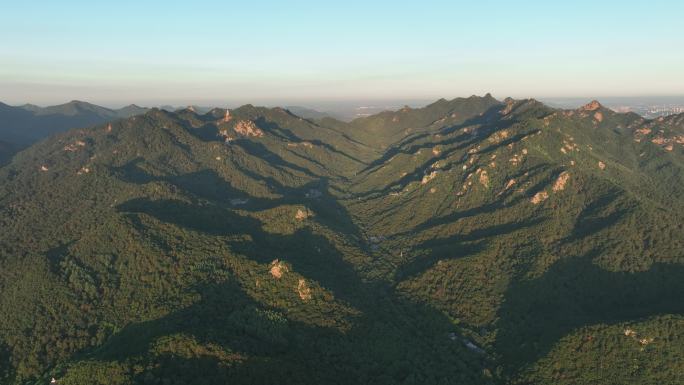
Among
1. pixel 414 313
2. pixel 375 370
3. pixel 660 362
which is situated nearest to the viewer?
pixel 660 362

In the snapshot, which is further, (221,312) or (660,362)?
(221,312)

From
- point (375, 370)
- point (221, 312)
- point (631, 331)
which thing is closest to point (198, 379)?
point (221, 312)

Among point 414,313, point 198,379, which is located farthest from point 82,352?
point 414,313

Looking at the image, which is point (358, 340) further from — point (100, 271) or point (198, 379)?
point (100, 271)

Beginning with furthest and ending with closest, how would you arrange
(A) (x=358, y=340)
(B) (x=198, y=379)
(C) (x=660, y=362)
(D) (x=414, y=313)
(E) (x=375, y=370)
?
(D) (x=414, y=313) < (A) (x=358, y=340) < (E) (x=375, y=370) < (C) (x=660, y=362) < (B) (x=198, y=379)

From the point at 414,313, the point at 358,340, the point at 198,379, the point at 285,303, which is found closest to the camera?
the point at 198,379

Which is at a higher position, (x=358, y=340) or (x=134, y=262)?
(x=134, y=262)

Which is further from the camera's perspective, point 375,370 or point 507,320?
point 507,320

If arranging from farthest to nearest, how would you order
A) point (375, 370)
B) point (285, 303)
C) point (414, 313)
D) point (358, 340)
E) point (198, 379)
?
point (414, 313)
point (285, 303)
point (358, 340)
point (375, 370)
point (198, 379)

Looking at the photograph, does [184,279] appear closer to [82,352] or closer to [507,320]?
[82,352]
